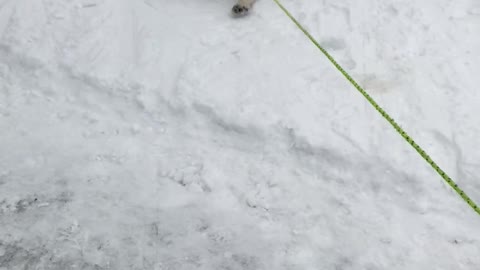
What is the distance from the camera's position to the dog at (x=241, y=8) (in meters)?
4.81

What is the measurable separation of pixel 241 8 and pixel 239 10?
0.03 m

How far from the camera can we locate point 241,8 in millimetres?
4820

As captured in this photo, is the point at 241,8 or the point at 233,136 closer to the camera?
the point at 233,136

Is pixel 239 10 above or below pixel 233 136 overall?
above

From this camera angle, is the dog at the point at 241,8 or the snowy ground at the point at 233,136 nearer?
the snowy ground at the point at 233,136

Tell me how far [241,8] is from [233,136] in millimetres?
1757

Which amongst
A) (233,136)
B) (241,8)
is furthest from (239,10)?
(233,136)

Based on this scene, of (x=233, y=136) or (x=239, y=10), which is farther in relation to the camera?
(x=239, y=10)

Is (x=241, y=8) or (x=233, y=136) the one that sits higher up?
(x=241, y=8)

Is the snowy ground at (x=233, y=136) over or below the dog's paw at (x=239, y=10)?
below

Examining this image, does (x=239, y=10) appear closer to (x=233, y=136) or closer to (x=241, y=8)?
(x=241, y=8)

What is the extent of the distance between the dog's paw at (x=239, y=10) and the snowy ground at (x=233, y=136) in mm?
88

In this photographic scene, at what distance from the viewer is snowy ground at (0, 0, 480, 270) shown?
118 inches

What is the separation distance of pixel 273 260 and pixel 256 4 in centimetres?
320
